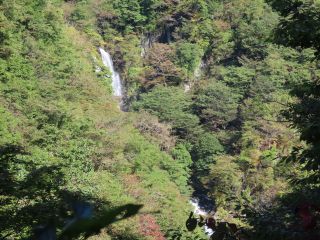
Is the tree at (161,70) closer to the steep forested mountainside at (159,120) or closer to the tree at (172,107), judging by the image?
the steep forested mountainside at (159,120)

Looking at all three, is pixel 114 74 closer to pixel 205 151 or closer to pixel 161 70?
pixel 161 70

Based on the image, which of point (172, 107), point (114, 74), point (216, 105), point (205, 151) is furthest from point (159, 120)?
point (114, 74)

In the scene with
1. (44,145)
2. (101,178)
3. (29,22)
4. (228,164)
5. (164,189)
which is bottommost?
(228,164)

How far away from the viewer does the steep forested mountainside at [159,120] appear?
8.25 feet

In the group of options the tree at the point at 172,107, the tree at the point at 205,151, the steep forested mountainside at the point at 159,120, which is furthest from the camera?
the tree at the point at 172,107

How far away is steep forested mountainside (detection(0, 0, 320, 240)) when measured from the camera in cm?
251

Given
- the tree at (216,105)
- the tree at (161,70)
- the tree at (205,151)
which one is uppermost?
the tree at (161,70)

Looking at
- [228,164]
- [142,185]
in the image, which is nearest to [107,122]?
[142,185]

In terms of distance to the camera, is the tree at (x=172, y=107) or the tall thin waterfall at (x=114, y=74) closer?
the tree at (x=172, y=107)

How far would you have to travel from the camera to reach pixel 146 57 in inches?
1126

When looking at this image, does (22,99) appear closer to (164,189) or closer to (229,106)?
(164,189)

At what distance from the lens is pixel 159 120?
2209cm

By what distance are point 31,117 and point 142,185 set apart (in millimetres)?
3957

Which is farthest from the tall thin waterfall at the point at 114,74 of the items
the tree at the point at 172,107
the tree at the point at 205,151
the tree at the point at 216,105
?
the tree at the point at 205,151
